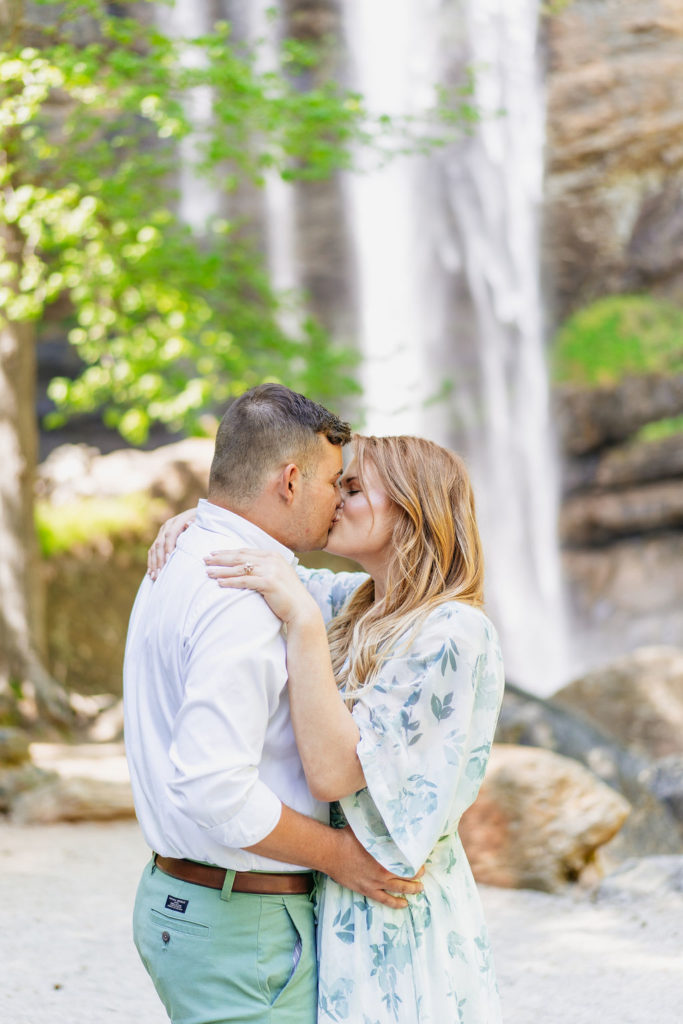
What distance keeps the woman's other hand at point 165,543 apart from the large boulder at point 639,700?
7265mm


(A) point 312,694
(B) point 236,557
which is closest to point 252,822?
(A) point 312,694

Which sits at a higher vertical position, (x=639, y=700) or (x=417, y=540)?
(x=417, y=540)

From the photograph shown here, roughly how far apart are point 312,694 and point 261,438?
507 millimetres

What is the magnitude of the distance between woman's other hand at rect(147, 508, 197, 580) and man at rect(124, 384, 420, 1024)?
17 cm

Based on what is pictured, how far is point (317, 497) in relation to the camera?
2.04 meters

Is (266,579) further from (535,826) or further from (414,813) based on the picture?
(535,826)

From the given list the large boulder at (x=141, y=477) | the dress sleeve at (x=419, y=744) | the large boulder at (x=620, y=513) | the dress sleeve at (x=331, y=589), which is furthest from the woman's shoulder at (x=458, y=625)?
the large boulder at (x=620, y=513)

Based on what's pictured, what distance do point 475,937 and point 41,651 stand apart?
293 inches

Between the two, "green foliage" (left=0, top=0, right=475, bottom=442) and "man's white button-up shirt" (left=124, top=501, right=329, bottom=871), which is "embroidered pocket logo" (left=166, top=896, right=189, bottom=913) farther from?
"green foliage" (left=0, top=0, right=475, bottom=442)

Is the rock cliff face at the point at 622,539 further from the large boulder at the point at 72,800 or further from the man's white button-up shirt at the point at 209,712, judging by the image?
the man's white button-up shirt at the point at 209,712

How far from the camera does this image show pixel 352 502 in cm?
219

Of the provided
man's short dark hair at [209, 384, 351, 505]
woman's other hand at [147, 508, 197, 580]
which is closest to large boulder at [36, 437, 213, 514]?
woman's other hand at [147, 508, 197, 580]

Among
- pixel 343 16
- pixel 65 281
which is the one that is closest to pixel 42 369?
pixel 343 16

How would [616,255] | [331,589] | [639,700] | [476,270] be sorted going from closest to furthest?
[331,589]
[639,700]
[616,255]
[476,270]
